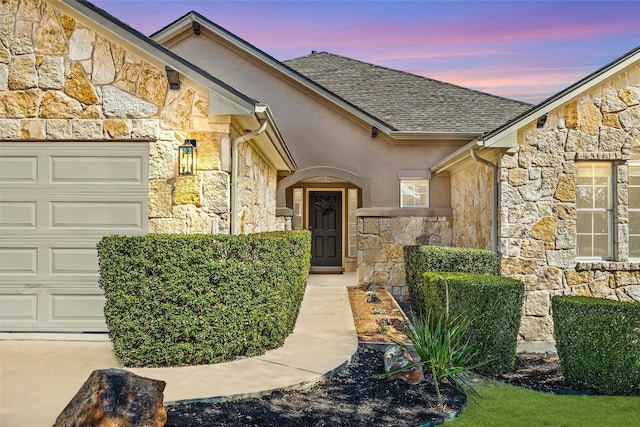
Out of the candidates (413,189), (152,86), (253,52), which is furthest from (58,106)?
(413,189)

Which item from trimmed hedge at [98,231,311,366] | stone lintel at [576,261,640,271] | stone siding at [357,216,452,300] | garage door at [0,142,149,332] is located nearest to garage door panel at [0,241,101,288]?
garage door at [0,142,149,332]

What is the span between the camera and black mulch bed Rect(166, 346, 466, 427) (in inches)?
173

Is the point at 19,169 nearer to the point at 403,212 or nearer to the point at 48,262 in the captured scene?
the point at 48,262

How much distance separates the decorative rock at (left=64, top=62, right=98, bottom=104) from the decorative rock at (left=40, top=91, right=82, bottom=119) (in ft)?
0.28

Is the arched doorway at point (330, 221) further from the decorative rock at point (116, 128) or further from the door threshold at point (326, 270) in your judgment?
the decorative rock at point (116, 128)

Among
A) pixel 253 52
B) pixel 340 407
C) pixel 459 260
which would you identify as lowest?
pixel 340 407

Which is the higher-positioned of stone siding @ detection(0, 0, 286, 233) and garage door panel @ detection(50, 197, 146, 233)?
stone siding @ detection(0, 0, 286, 233)

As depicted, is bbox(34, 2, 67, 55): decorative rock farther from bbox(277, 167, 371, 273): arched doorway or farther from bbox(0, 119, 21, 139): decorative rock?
bbox(277, 167, 371, 273): arched doorway

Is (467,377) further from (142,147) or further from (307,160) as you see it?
(307,160)

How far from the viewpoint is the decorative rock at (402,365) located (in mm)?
5668

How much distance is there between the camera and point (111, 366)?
567cm

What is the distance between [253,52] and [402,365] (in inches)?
388

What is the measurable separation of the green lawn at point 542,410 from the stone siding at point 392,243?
6551 millimetres

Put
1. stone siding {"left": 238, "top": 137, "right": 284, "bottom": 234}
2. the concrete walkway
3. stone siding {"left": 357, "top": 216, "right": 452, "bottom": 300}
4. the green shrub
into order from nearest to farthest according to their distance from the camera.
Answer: the concrete walkway
stone siding {"left": 238, "top": 137, "right": 284, "bottom": 234}
the green shrub
stone siding {"left": 357, "top": 216, "right": 452, "bottom": 300}
